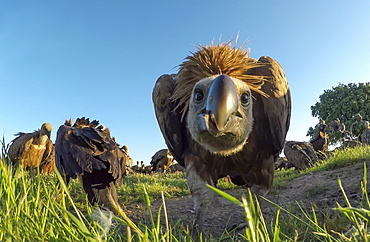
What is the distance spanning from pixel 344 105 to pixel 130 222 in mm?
35083

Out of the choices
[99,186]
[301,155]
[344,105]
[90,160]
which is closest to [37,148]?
[99,186]

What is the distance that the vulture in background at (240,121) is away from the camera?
3396mm

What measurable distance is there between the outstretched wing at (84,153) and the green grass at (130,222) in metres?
0.36

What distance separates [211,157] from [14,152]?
22.7ft

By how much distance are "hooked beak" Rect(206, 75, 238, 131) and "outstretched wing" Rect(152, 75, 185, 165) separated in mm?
1192

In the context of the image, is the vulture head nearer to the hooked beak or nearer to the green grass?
the hooked beak

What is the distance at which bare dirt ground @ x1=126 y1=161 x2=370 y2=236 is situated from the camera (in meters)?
4.40

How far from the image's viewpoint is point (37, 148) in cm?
923

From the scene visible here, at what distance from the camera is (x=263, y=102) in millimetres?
3766

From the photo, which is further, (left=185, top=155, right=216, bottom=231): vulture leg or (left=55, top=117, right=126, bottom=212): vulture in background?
(left=55, top=117, right=126, bottom=212): vulture in background

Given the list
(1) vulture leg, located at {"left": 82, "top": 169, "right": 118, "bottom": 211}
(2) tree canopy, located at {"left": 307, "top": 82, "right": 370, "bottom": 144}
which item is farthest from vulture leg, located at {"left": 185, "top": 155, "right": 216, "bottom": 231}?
(2) tree canopy, located at {"left": 307, "top": 82, "right": 370, "bottom": 144}

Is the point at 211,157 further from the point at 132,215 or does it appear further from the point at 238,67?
the point at 132,215

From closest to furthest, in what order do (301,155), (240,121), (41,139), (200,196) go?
1. (240,121)
2. (200,196)
3. (41,139)
4. (301,155)

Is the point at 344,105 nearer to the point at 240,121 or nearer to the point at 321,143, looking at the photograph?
the point at 321,143
